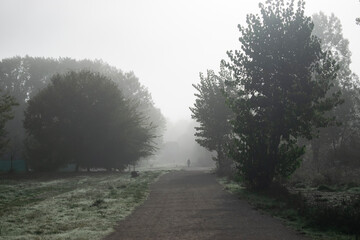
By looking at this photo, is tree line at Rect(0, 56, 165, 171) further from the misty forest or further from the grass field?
the grass field

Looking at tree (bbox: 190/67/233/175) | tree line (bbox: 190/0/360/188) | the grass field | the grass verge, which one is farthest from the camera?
tree (bbox: 190/67/233/175)

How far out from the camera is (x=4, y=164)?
42.1m

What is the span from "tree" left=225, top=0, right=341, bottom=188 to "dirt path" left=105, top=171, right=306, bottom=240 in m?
3.71

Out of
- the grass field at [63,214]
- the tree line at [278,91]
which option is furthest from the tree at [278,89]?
the grass field at [63,214]

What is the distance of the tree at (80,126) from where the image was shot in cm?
3888

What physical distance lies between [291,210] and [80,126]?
31.5 m

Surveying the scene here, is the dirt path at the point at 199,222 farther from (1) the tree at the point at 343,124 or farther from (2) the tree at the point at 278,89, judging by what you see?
(1) the tree at the point at 343,124

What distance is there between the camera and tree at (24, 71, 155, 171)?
38875 mm

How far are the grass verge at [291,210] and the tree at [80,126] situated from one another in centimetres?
2382

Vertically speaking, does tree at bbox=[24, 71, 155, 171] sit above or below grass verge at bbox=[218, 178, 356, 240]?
above

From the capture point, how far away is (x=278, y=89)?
60.2 ft

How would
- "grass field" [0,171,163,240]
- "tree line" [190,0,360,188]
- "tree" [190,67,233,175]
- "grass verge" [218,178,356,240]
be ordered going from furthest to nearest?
1. "tree" [190,67,233,175]
2. "tree line" [190,0,360,188]
3. "grass field" [0,171,163,240]
4. "grass verge" [218,178,356,240]

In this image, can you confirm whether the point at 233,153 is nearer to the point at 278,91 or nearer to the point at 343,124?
the point at 278,91

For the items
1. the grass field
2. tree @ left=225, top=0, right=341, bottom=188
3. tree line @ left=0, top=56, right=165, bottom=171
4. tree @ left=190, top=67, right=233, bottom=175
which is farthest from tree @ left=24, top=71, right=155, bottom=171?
tree @ left=225, top=0, right=341, bottom=188
